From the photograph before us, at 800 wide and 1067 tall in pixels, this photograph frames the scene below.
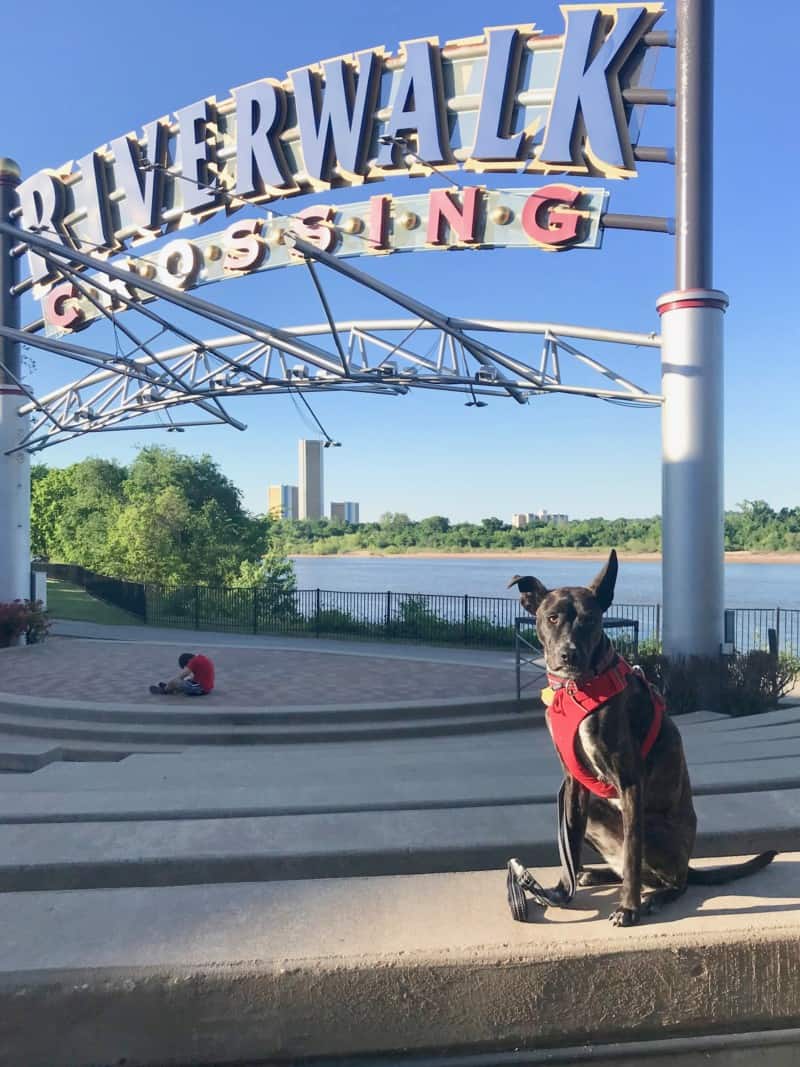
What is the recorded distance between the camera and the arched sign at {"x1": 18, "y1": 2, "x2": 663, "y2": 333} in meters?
11.7

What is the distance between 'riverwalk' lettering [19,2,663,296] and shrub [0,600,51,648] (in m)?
7.17

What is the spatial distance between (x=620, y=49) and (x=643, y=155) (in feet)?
5.57

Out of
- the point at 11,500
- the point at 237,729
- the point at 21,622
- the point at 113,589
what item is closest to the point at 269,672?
the point at 237,729

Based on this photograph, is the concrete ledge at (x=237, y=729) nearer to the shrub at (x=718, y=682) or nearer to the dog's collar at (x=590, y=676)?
the shrub at (x=718, y=682)

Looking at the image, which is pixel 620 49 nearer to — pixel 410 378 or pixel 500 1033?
pixel 410 378

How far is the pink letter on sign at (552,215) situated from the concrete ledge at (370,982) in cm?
1110

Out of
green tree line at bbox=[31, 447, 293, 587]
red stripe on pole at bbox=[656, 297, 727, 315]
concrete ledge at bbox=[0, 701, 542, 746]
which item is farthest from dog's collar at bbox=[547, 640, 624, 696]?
green tree line at bbox=[31, 447, 293, 587]

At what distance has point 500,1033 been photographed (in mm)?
2500

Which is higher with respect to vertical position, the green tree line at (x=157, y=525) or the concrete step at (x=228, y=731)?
the green tree line at (x=157, y=525)

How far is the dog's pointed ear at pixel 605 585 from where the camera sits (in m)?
2.64

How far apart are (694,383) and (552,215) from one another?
395 centimetres

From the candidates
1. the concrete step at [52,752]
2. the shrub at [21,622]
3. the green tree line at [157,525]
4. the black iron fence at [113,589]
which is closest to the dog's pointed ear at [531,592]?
the concrete step at [52,752]

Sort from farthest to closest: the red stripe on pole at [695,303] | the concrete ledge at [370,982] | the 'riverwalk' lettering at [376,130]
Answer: the 'riverwalk' lettering at [376,130]
the red stripe on pole at [695,303]
the concrete ledge at [370,982]

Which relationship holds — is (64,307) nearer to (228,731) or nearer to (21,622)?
(21,622)
